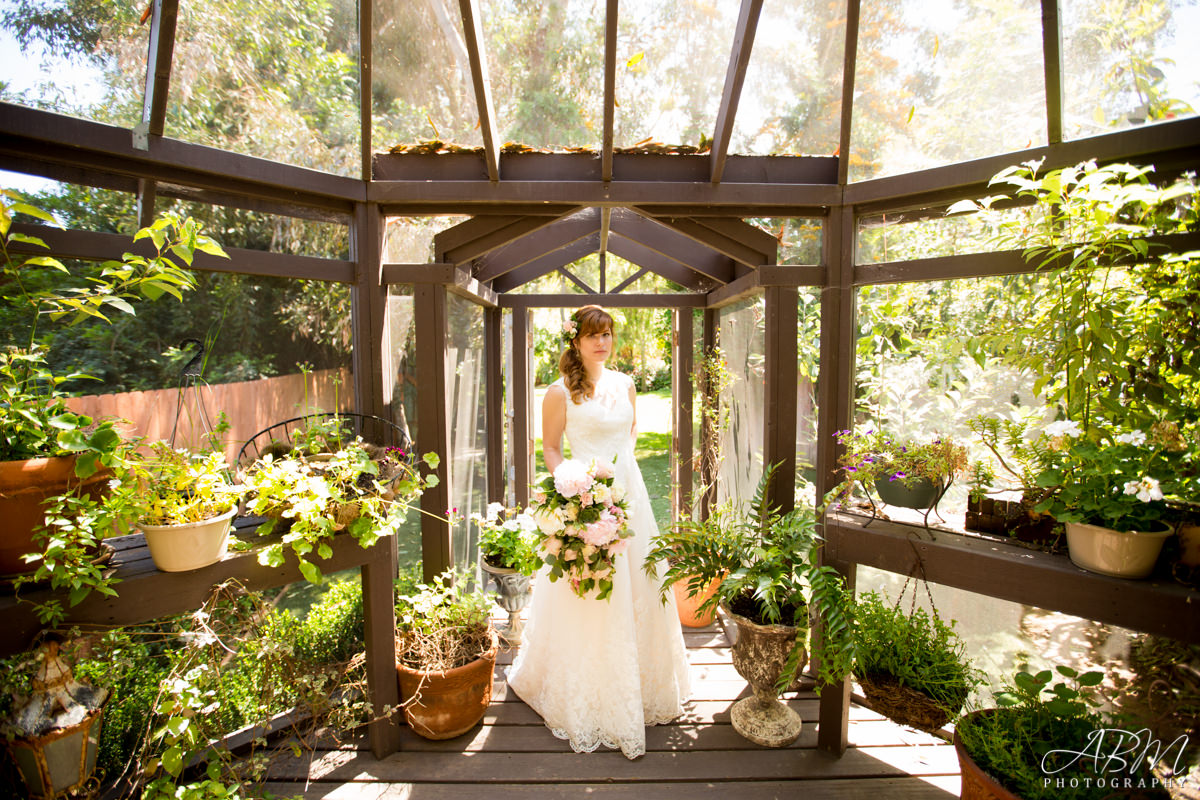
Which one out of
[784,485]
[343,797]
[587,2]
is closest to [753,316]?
[784,485]

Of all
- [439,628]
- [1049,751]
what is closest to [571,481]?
[439,628]

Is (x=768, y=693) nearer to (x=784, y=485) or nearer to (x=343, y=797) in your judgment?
(x=784, y=485)

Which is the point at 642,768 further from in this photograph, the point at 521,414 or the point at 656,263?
the point at 656,263

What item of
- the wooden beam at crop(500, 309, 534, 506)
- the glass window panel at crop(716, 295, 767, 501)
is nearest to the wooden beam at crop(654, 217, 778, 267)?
the glass window panel at crop(716, 295, 767, 501)

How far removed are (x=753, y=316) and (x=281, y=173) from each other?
2.54 meters

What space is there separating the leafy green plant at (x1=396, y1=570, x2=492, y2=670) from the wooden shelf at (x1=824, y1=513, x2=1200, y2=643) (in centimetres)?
163

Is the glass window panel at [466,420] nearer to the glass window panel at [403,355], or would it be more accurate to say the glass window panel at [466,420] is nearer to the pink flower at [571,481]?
the glass window panel at [403,355]

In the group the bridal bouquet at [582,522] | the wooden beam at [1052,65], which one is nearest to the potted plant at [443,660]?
the bridal bouquet at [582,522]

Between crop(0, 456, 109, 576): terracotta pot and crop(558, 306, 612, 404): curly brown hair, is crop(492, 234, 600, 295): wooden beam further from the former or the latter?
crop(0, 456, 109, 576): terracotta pot

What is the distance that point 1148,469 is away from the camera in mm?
1646

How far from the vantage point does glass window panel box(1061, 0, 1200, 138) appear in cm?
188

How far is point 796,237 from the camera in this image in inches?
114

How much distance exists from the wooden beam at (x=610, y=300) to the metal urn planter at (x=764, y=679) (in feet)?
8.34

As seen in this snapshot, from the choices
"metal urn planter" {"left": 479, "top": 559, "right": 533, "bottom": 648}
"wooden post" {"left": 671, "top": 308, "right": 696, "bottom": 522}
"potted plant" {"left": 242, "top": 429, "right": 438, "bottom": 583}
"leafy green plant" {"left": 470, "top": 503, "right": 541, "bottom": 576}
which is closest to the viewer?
"potted plant" {"left": 242, "top": 429, "right": 438, "bottom": 583}
